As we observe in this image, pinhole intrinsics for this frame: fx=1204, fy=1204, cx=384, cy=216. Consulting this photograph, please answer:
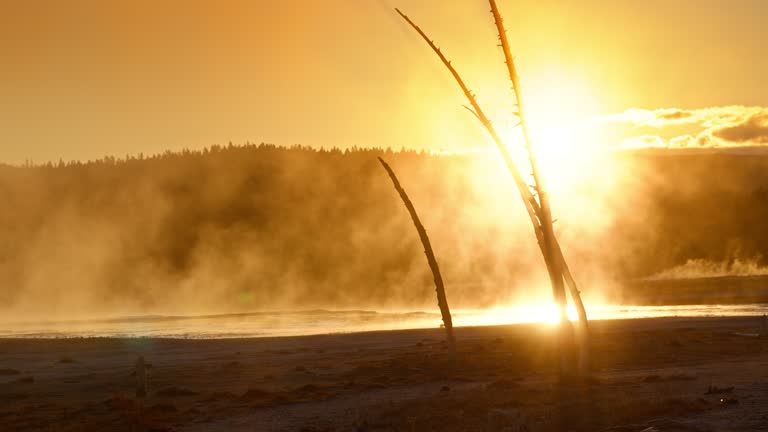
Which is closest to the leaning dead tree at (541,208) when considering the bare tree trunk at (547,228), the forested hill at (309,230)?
the bare tree trunk at (547,228)

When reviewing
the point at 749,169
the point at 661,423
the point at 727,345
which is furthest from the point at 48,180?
the point at 661,423

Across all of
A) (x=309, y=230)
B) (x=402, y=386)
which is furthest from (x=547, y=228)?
(x=309, y=230)

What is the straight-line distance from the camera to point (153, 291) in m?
103

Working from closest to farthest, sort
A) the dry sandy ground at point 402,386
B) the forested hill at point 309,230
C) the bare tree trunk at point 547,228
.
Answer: the dry sandy ground at point 402,386
the bare tree trunk at point 547,228
the forested hill at point 309,230

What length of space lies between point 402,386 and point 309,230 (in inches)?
4021

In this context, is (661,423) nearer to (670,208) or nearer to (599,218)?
(599,218)

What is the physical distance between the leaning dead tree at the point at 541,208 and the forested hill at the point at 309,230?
5532 cm

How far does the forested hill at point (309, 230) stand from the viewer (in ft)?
333

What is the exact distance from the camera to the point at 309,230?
5054 inches

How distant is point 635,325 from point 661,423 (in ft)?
88.5

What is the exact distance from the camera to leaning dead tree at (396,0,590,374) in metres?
22.5

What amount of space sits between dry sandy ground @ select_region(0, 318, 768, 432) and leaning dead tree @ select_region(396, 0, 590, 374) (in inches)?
36.0

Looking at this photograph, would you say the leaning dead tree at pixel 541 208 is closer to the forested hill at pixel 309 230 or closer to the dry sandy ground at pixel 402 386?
the dry sandy ground at pixel 402 386

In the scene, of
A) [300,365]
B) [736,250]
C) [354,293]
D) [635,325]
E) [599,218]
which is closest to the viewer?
[300,365]
